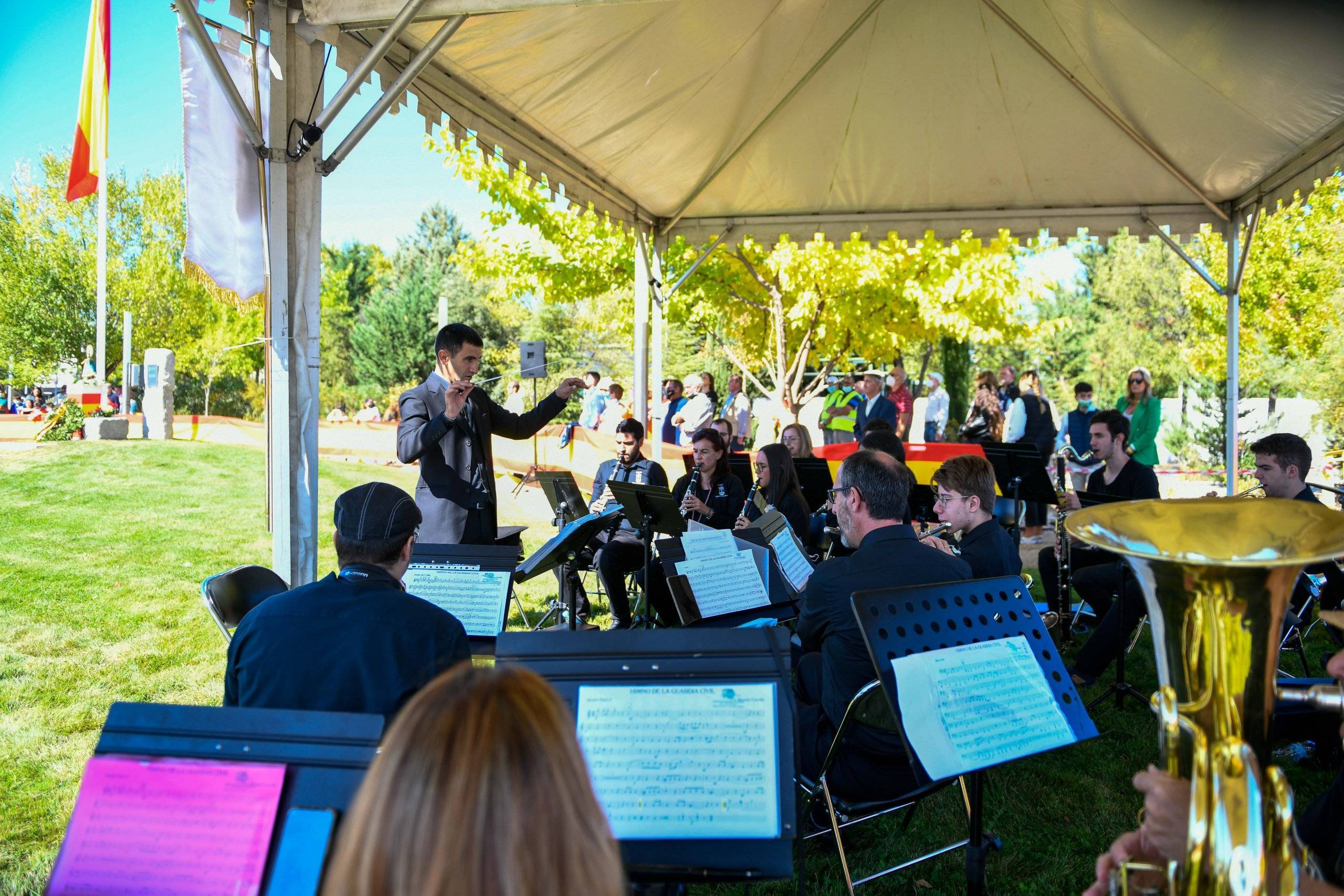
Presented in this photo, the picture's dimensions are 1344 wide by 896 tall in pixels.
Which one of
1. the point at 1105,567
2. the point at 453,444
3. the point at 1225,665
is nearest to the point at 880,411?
the point at 1105,567

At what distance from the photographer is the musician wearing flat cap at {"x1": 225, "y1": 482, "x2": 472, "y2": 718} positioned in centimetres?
217

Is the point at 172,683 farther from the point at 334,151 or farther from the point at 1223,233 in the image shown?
the point at 1223,233

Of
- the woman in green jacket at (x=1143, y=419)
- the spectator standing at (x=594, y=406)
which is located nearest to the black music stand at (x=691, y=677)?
the woman in green jacket at (x=1143, y=419)

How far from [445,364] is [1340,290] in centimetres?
1873

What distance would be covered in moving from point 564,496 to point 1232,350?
6287 mm

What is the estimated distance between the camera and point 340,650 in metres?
2.19

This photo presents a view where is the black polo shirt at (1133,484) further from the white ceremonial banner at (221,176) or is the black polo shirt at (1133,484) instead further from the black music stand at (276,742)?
the black music stand at (276,742)

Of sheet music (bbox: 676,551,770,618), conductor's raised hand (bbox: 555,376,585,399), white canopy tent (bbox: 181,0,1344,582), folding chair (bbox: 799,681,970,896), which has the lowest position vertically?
folding chair (bbox: 799,681,970,896)

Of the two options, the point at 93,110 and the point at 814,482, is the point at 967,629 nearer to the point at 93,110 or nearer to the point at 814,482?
the point at 814,482

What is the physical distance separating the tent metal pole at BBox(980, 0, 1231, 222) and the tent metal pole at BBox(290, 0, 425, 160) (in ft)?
12.6

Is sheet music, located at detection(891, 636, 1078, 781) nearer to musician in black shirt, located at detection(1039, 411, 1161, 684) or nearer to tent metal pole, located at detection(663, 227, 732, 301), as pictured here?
musician in black shirt, located at detection(1039, 411, 1161, 684)

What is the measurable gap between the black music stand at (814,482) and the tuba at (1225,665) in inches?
202

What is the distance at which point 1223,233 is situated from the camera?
8141 millimetres

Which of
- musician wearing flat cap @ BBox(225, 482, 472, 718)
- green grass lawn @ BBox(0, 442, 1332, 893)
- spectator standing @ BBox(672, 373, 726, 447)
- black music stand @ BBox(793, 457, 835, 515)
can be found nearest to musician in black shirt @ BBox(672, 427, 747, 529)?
black music stand @ BBox(793, 457, 835, 515)
